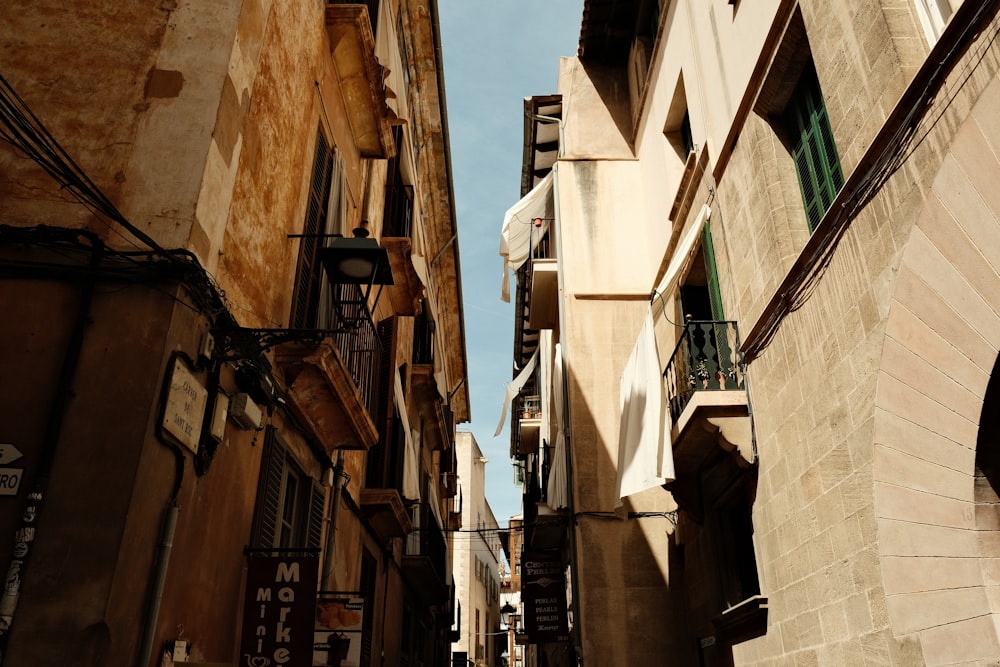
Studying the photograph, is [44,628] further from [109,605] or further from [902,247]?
[902,247]

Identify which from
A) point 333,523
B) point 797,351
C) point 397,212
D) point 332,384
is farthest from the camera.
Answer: point 397,212

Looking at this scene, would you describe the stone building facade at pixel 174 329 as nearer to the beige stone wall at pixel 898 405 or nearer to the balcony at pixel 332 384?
the balcony at pixel 332 384

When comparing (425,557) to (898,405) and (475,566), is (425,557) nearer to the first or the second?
(898,405)

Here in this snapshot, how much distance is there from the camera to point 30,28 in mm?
A: 5969

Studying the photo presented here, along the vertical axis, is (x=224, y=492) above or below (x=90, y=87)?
below

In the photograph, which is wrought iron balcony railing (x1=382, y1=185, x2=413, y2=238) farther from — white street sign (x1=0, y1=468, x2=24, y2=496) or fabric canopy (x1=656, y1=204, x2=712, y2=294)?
white street sign (x1=0, y1=468, x2=24, y2=496)

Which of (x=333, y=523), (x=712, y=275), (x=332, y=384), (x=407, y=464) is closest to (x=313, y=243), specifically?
(x=332, y=384)

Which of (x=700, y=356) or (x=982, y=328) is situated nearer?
(x=982, y=328)

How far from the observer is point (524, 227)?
17.6 meters

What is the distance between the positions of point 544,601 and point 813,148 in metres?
Result: 10.1

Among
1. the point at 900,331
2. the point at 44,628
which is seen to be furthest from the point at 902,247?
the point at 44,628

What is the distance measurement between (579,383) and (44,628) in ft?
30.4

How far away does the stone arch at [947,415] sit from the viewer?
13.8 feet

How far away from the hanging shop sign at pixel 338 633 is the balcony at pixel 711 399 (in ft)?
13.2
